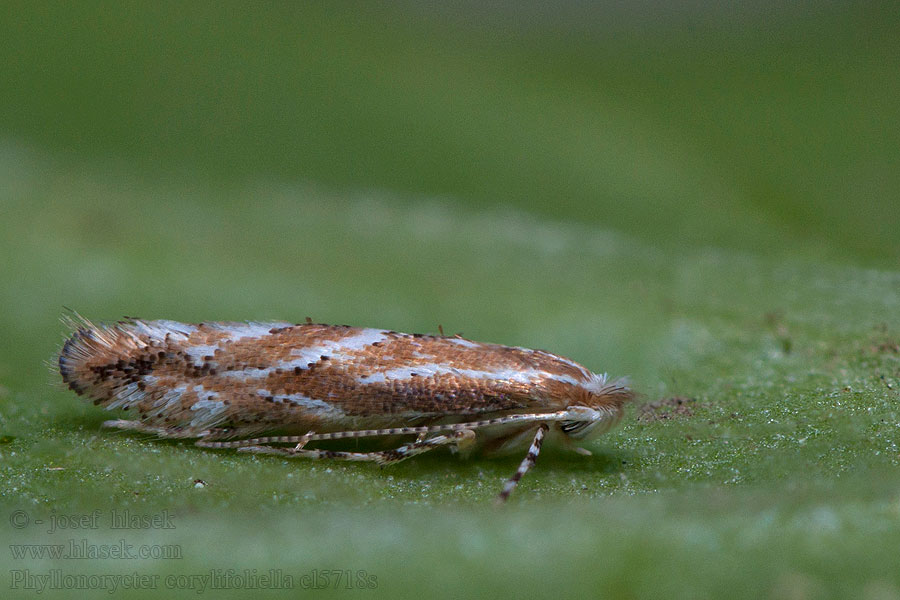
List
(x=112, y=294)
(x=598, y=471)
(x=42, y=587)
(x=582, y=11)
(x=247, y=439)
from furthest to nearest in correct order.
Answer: (x=582, y=11), (x=112, y=294), (x=247, y=439), (x=598, y=471), (x=42, y=587)

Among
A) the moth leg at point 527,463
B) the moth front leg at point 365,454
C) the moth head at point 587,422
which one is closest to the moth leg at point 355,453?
the moth front leg at point 365,454

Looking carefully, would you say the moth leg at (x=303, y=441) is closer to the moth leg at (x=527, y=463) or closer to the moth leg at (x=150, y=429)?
the moth leg at (x=150, y=429)

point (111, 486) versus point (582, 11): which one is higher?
point (582, 11)

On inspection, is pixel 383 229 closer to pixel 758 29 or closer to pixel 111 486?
pixel 111 486

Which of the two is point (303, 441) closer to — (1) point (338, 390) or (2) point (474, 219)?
(1) point (338, 390)

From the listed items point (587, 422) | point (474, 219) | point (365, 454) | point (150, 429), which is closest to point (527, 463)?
point (587, 422)

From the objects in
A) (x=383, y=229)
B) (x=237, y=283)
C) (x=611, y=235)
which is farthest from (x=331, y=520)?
(x=611, y=235)
